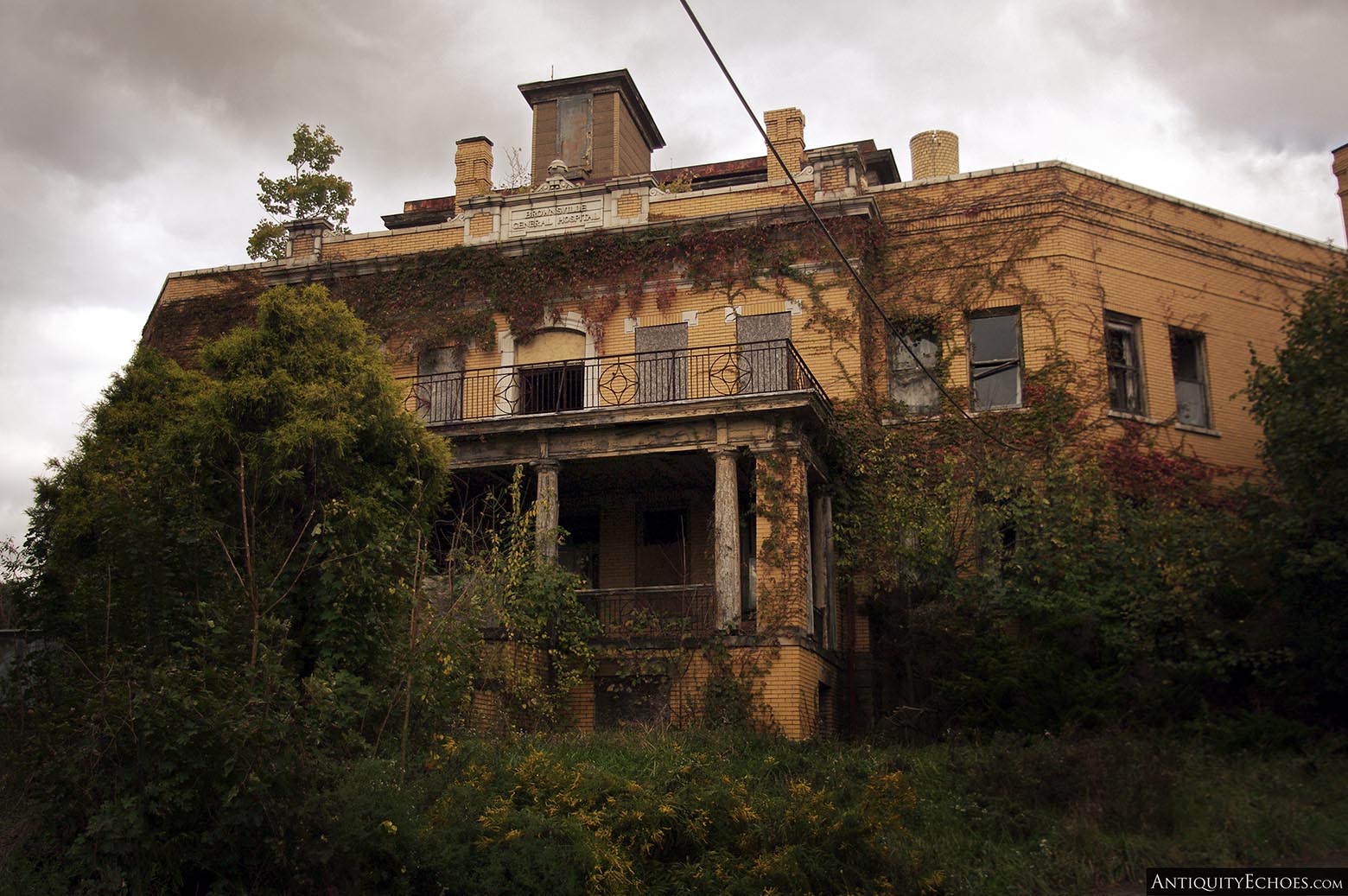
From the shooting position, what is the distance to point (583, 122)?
28.4 m

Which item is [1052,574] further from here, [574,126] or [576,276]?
[574,126]

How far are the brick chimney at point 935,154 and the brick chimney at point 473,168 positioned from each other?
908 centimetres

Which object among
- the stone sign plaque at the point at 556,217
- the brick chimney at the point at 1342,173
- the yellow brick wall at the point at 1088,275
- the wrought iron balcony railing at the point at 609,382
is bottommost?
the wrought iron balcony railing at the point at 609,382

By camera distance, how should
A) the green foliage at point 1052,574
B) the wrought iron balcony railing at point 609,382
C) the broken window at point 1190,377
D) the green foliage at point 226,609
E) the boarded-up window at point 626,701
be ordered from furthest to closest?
1. the broken window at point 1190,377
2. the wrought iron balcony railing at point 609,382
3. the boarded-up window at point 626,701
4. the green foliage at point 1052,574
5. the green foliage at point 226,609

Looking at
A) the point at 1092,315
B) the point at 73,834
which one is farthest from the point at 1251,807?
the point at 1092,315

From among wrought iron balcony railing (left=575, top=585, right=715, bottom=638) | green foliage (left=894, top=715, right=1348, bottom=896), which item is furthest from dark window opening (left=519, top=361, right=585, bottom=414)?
green foliage (left=894, top=715, right=1348, bottom=896)

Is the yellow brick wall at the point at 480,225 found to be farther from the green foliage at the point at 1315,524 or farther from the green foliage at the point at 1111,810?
the green foliage at the point at 1315,524

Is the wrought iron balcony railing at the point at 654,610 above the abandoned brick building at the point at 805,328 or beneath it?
beneath

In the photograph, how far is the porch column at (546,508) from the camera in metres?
18.3

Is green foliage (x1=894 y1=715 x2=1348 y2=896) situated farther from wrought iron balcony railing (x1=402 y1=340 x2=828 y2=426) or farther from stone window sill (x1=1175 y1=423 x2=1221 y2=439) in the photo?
stone window sill (x1=1175 y1=423 x2=1221 y2=439)

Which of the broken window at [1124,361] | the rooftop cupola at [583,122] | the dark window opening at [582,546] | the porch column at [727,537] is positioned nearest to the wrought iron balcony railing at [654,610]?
the porch column at [727,537]

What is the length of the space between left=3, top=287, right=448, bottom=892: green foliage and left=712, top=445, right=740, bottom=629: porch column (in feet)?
15.4

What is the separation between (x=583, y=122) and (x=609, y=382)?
961 cm

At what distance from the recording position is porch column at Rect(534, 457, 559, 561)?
60.0 feet
